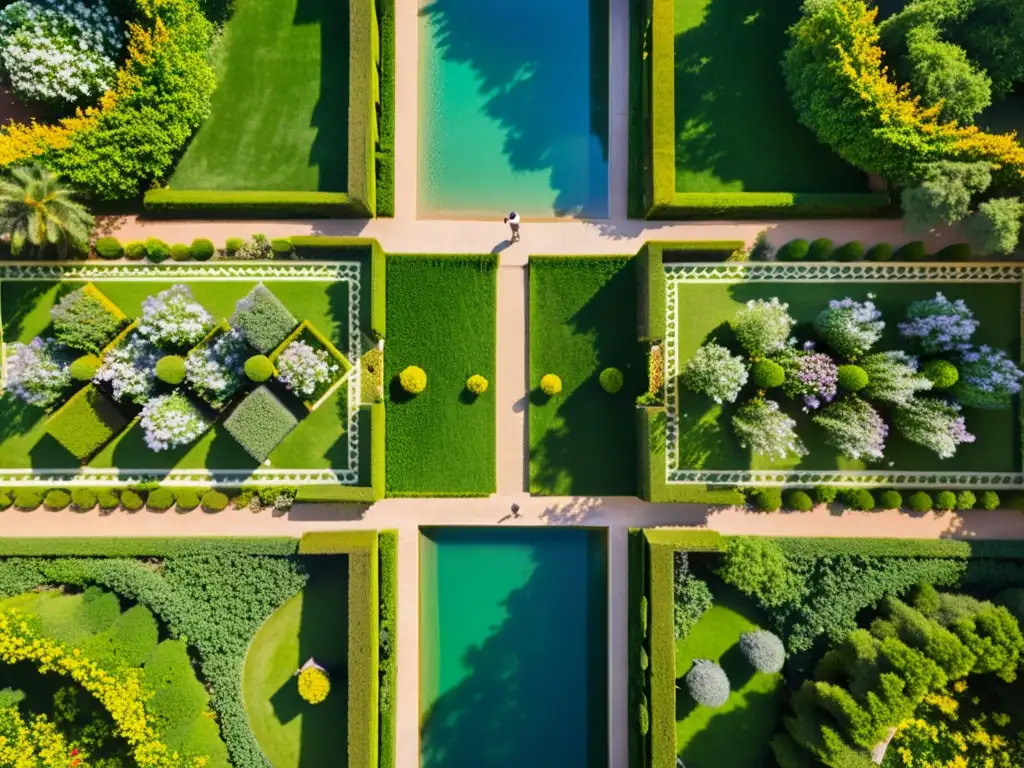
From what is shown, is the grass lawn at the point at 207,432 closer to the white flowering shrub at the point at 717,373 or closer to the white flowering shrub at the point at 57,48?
the white flowering shrub at the point at 57,48

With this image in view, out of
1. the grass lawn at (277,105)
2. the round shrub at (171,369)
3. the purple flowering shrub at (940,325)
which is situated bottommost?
the round shrub at (171,369)

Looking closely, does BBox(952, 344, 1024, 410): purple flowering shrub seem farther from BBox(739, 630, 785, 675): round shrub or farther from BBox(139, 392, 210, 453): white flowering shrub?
BBox(139, 392, 210, 453): white flowering shrub

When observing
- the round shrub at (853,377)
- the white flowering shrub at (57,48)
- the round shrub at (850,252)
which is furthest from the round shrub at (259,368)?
the round shrub at (850,252)

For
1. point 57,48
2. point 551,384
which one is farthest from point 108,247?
point 551,384

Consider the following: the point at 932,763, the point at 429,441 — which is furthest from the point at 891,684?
the point at 429,441

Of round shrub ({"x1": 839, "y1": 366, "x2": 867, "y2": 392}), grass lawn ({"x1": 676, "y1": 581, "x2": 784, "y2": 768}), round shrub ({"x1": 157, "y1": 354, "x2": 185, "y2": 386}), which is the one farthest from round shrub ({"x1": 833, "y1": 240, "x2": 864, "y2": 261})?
round shrub ({"x1": 157, "y1": 354, "x2": 185, "y2": 386})

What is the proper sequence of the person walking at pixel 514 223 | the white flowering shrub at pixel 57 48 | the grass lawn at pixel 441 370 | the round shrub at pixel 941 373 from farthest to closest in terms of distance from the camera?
the grass lawn at pixel 441 370
the person walking at pixel 514 223
the round shrub at pixel 941 373
the white flowering shrub at pixel 57 48
